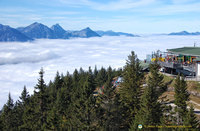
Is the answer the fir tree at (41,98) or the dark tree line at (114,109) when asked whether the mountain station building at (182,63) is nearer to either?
the dark tree line at (114,109)

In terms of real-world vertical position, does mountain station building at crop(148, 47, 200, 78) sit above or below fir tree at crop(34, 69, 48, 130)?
above

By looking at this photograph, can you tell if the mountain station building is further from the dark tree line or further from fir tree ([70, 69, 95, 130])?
fir tree ([70, 69, 95, 130])

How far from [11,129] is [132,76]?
97.9 feet

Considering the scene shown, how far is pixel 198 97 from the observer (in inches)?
1796

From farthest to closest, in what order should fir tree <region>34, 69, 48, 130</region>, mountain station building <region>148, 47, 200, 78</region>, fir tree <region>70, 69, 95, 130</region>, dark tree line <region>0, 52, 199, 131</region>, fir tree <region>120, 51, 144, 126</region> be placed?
mountain station building <region>148, 47, 200, 78</region>
fir tree <region>120, 51, 144, 126</region>
fir tree <region>34, 69, 48, 130</region>
fir tree <region>70, 69, 95, 130</region>
dark tree line <region>0, 52, 199, 131</region>

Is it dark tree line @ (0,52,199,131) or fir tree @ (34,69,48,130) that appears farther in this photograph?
fir tree @ (34,69,48,130)

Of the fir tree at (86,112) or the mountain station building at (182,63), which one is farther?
the mountain station building at (182,63)

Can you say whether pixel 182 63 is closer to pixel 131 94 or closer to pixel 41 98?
pixel 131 94

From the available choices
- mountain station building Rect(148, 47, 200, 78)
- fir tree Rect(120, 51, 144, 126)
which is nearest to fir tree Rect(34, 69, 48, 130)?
fir tree Rect(120, 51, 144, 126)

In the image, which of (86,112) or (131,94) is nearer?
(86,112)

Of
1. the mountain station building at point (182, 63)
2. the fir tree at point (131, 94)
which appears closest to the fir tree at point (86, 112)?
the fir tree at point (131, 94)

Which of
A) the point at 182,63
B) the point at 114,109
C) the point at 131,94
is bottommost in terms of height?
the point at 114,109

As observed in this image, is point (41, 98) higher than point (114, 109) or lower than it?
higher

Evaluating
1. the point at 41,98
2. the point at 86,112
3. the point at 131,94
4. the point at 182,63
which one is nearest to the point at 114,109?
the point at 86,112
